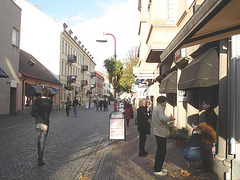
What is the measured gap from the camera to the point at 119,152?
291 inches

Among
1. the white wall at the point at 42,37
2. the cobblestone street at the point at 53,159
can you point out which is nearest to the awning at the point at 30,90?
the white wall at the point at 42,37

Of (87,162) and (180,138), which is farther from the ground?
(180,138)

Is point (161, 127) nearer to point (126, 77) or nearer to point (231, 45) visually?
point (231, 45)

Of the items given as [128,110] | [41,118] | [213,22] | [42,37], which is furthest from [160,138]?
[42,37]

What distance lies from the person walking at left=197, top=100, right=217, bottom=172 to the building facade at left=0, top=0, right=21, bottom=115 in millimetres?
17608

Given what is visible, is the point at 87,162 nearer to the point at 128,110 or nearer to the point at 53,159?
the point at 53,159

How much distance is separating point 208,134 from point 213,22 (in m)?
2.58

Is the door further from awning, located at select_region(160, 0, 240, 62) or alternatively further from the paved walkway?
awning, located at select_region(160, 0, 240, 62)

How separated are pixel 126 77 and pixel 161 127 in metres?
43.7

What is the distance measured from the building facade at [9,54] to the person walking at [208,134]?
17.6m

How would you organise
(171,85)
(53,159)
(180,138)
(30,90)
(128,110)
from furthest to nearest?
1. (30,90)
2. (128,110)
3. (171,85)
4. (180,138)
5. (53,159)

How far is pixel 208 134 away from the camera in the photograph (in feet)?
16.3

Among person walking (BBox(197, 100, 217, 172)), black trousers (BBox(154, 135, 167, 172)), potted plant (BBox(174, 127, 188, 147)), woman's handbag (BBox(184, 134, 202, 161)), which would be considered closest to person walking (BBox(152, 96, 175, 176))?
black trousers (BBox(154, 135, 167, 172))

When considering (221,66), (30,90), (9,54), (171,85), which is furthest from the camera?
(30,90)
